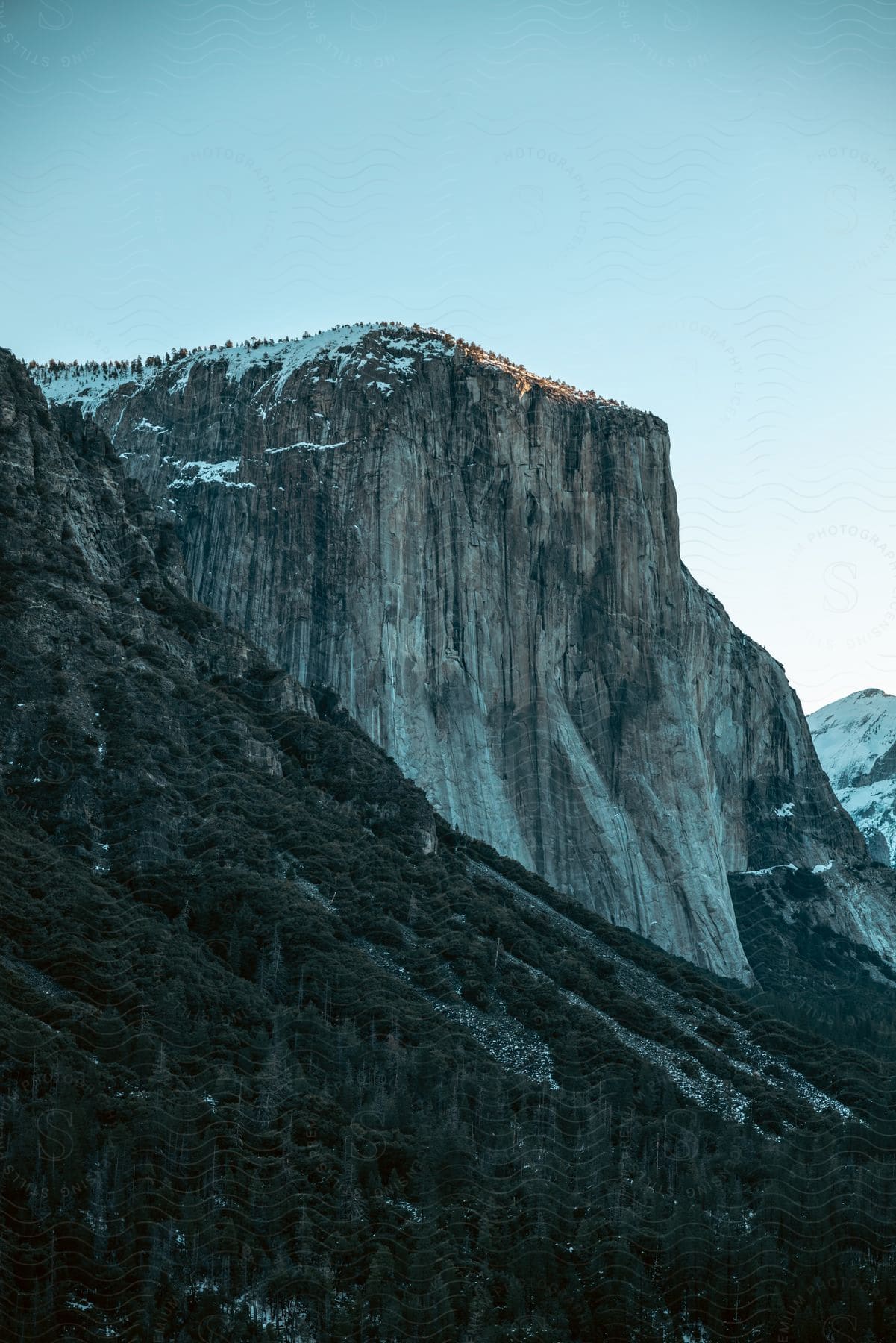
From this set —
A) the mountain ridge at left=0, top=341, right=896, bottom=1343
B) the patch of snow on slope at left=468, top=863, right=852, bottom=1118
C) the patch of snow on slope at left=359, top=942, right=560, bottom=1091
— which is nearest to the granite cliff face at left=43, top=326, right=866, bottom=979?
the mountain ridge at left=0, top=341, right=896, bottom=1343

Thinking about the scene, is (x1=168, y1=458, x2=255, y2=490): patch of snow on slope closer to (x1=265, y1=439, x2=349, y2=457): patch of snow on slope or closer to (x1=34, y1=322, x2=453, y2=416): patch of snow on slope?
(x1=265, y1=439, x2=349, y2=457): patch of snow on slope

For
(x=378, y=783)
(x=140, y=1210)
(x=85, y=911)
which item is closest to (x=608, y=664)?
(x=378, y=783)

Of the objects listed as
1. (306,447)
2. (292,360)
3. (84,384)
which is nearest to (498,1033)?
(306,447)

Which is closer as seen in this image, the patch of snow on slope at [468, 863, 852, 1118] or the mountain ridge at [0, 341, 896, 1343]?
the mountain ridge at [0, 341, 896, 1343]

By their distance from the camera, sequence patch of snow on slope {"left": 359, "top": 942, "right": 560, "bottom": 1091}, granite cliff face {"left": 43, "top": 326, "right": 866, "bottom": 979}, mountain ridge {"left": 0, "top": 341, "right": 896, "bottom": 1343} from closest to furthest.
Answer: mountain ridge {"left": 0, "top": 341, "right": 896, "bottom": 1343}, patch of snow on slope {"left": 359, "top": 942, "right": 560, "bottom": 1091}, granite cliff face {"left": 43, "top": 326, "right": 866, "bottom": 979}

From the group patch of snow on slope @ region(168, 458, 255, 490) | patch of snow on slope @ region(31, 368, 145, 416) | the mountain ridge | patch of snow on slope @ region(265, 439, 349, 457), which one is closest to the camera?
the mountain ridge

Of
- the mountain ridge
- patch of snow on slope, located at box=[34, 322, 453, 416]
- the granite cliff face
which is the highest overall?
patch of snow on slope, located at box=[34, 322, 453, 416]

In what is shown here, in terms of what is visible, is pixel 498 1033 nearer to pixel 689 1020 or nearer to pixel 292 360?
pixel 689 1020

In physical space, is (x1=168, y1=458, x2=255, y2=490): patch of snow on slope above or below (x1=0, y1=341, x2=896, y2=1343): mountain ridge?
above

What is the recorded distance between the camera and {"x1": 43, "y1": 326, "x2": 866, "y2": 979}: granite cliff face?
11512 cm

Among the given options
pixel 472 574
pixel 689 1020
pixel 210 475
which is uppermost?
pixel 210 475

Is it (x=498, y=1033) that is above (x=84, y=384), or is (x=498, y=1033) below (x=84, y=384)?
below

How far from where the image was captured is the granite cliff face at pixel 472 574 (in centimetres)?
11512

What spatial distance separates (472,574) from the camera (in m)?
119
